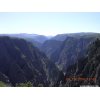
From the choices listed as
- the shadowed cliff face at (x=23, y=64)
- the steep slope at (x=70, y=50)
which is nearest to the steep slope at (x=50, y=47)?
the steep slope at (x=70, y=50)

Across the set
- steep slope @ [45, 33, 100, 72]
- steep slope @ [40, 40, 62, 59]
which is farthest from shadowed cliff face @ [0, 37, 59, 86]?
steep slope @ [40, 40, 62, 59]

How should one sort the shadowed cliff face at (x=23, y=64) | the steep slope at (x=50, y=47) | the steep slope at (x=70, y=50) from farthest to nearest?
the steep slope at (x=50, y=47) → the steep slope at (x=70, y=50) → the shadowed cliff face at (x=23, y=64)

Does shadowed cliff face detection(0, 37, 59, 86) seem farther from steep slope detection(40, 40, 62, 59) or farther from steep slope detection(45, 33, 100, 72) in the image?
steep slope detection(40, 40, 62, 59)

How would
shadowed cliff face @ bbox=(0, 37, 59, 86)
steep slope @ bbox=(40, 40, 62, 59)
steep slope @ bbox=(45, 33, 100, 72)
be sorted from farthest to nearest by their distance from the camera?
1. steep slope @ bbox=(40, 40, 62, 59)
2. steep slope @ bbox=(45, 33, 100, 72)
3. shadowed cliff face @ bbox=(0, 37, 59, 86)

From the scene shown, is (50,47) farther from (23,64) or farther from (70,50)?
(23,64)

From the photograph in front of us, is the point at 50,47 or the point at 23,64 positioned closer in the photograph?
the point at 23,64

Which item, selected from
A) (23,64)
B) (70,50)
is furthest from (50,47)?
(23,64)

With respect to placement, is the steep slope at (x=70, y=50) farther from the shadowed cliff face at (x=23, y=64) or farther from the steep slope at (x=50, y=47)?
the shadowed cliff face at (x=23, y=64)

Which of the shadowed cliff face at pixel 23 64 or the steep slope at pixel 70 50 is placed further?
the steep slope at pixel 70 50

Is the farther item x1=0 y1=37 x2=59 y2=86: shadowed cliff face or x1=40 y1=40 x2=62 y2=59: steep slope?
x1=40 y1=40 x2=62 y2=59: steep slope

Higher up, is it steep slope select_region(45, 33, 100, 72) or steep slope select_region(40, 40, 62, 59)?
steep slope select_region(45, 33, 100, 72)
